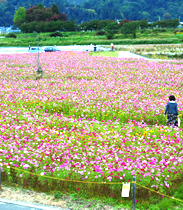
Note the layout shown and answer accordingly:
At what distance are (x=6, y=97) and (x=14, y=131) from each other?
20.9ft

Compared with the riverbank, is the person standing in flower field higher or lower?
lower

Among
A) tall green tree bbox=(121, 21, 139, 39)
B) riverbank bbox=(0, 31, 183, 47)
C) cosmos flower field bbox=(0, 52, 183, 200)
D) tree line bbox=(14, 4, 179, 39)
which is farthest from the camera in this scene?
→ tree line bbox=(14, 4, 179, 39)

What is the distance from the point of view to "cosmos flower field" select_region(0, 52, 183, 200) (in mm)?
8195

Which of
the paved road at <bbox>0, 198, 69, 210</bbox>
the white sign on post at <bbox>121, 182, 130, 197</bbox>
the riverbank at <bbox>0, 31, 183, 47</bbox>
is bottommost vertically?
the paved road at <bbox>0, 198, 69, 210</bbox>

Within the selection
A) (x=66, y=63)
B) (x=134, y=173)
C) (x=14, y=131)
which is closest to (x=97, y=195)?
(x=134, y=173)

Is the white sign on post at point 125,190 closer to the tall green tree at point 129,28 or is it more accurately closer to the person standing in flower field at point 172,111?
the person standing in flower field at point 172,111

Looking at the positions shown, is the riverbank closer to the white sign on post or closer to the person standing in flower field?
the person standing in flower field

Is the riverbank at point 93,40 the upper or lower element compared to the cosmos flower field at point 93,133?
upper

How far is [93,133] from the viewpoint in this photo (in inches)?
420

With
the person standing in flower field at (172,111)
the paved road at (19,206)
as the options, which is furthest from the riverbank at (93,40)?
the paved road at (19,206)

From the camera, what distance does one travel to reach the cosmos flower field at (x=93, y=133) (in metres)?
8.20

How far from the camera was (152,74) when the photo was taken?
82.2 ft

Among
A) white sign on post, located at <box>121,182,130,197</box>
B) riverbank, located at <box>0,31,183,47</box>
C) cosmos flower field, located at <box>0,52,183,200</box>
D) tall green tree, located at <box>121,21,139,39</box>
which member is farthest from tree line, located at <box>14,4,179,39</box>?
white sign on post, located at <box>121,182,130,197</box>

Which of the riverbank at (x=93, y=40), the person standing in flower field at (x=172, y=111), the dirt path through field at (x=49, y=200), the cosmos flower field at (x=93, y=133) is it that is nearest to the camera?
the dirt path through field at (x=49, y=200)
